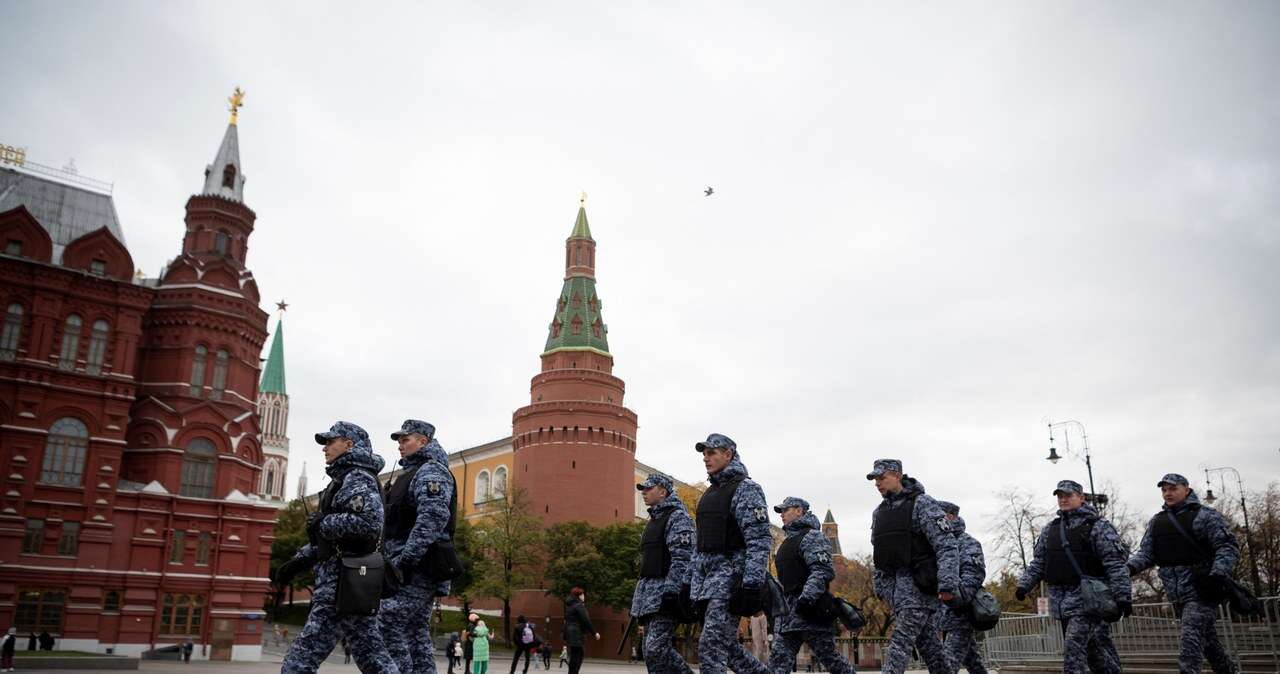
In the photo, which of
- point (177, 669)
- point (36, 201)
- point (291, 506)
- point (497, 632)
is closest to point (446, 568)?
point (177, 669)

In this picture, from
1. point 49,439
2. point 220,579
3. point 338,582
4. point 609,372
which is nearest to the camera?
point 338,582

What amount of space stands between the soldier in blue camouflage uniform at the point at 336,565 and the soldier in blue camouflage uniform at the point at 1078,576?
644 cm

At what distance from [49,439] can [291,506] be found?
4278 centimetres

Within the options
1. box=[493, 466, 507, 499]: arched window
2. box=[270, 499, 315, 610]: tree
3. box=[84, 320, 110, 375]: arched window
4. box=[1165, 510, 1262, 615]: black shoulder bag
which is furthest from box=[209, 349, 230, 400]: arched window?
box=[1165, 510, 1262, 615]: black shoulder bag

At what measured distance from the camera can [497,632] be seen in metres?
67.6

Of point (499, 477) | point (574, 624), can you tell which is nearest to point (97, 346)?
point (574, 624)

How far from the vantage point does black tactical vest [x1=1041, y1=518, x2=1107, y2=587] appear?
383 inches

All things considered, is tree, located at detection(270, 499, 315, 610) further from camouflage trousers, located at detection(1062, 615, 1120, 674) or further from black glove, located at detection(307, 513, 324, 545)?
camouflage trousers, located at detection(1062, 615, 1120, 674)

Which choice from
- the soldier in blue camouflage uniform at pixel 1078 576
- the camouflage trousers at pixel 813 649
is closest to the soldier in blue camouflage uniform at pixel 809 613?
the camouflage trousers at pixel 813 649

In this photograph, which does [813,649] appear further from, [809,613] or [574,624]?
[574,624]

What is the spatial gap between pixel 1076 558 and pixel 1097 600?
56cm

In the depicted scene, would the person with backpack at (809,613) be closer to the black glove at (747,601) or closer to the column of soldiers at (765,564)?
the column of soldiers at (765,564)

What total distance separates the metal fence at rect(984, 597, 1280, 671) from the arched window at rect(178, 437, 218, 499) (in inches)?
1476

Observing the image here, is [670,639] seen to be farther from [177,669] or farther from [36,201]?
[36,201]
